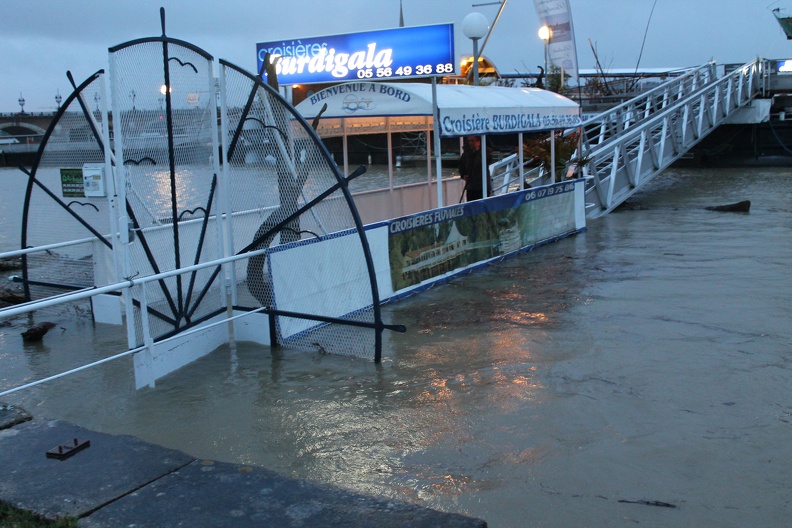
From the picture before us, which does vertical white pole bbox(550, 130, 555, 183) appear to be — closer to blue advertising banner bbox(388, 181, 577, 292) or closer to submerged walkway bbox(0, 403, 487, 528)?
blue advertising banner bbox(388, 181, 577, 292)

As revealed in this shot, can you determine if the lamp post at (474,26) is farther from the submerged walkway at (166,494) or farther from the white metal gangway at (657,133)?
the submerged walkway at (166,494)

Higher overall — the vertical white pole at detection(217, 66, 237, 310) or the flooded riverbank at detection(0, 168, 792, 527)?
the vertical white pole at detection(217, 66, 237, 310)

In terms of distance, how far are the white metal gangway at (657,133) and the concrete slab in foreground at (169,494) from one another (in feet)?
48.2

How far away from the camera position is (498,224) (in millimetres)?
13719

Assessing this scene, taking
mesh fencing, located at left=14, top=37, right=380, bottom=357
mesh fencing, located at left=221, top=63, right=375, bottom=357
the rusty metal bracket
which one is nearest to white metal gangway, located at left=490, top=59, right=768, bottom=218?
mesh fencing, located at left=221, top=63, right=375, bottom=357

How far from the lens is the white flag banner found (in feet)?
86.3

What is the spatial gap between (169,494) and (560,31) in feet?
83.4

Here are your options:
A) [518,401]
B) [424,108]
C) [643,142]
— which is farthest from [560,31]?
[518,401]

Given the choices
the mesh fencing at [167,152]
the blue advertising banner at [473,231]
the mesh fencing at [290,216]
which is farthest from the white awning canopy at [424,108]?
the mesh fencing at [167,152]

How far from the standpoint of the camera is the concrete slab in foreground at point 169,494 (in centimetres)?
365

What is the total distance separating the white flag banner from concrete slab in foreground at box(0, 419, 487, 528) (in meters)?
24.2

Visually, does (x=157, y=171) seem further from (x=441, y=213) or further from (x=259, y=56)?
(x=259, y=56)

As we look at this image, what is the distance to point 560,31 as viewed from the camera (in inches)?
1049

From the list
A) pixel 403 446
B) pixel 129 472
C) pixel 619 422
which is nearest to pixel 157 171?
pixel 403 446
